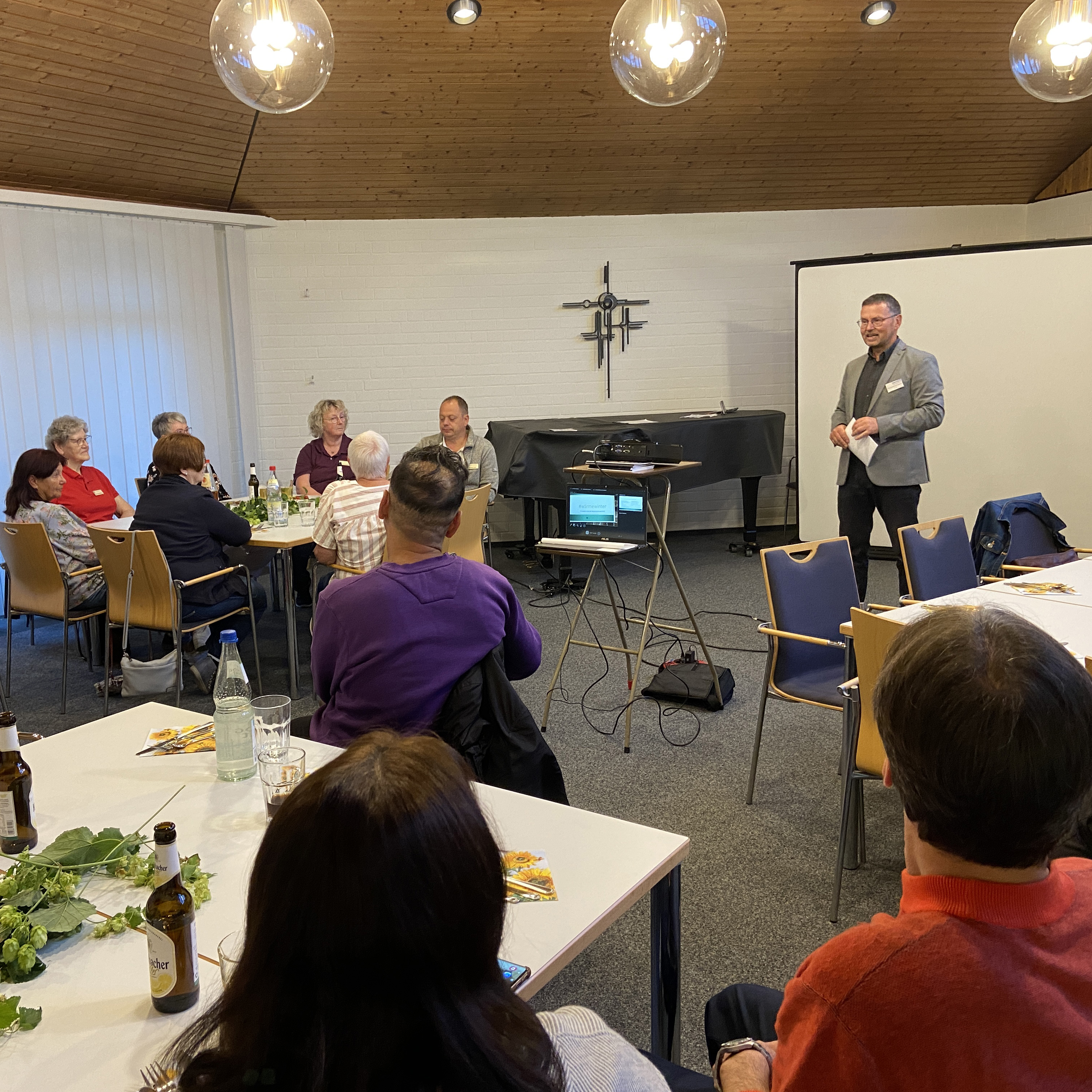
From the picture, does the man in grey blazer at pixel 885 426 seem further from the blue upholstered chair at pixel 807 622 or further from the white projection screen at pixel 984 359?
the white projection screen at pixel 984 359

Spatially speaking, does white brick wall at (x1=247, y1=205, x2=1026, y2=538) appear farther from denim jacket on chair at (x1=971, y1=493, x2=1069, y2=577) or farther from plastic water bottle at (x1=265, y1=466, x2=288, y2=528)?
denim jacket on chair at (x1=971, y1=493, x2=1069, y2=577)

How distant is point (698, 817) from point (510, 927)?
2.10 meters

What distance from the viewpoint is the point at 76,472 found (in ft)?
18.2

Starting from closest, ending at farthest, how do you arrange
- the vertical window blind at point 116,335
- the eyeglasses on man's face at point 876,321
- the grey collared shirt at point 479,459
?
the eyeglasses on man's face at point 876,321, the vertical window blind at point 116,335, the grey collared shirt at point 479,459

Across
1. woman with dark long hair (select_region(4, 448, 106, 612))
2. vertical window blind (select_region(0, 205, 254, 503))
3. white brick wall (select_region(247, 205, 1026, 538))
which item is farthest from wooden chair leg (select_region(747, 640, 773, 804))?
vertical window blind (select_region(0, 205, 254, 503))

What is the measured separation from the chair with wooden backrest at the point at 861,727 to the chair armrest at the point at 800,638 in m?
0.37

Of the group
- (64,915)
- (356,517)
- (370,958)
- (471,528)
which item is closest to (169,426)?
(471,528)

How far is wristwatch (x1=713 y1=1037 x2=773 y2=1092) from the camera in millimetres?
1207

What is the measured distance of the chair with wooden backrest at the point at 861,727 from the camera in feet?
8.23

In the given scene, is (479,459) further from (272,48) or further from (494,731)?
(494,731)

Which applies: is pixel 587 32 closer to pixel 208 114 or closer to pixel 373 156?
pixel 373 156

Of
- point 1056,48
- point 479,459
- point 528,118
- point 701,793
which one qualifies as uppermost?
point 528,118

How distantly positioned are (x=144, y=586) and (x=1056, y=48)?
12.9 ft

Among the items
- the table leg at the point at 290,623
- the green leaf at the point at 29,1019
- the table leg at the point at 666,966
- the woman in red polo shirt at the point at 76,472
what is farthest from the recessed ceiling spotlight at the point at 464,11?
the green leaf at the point at 29,1019
